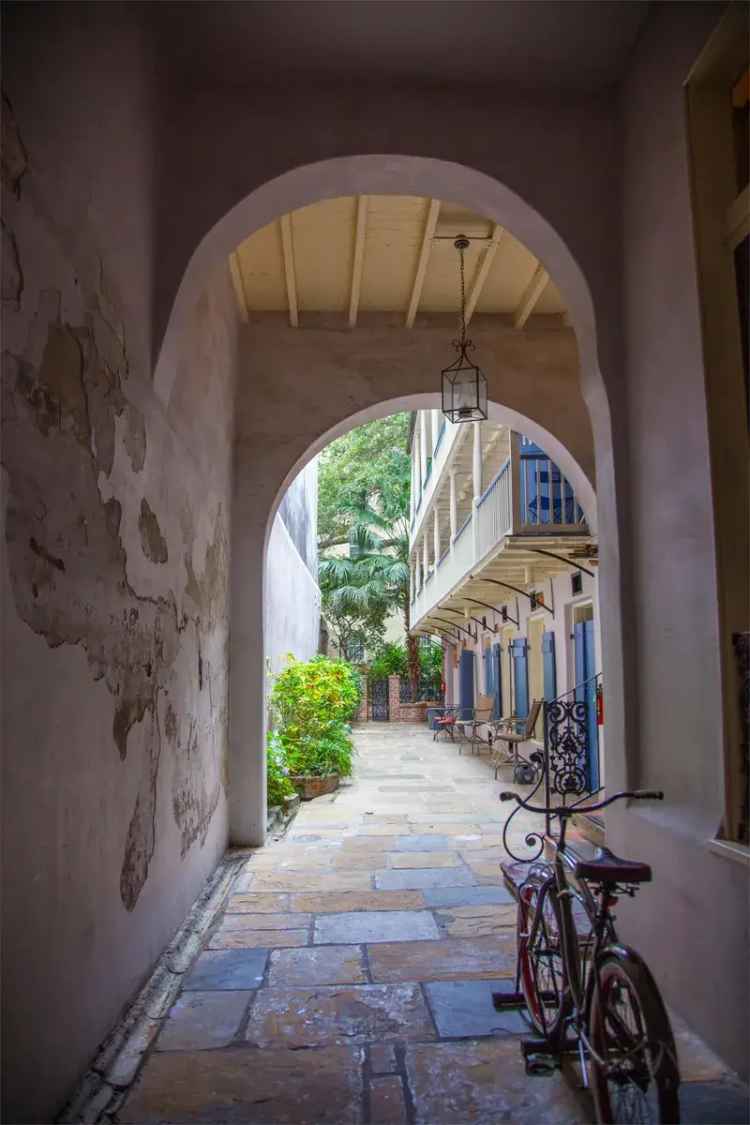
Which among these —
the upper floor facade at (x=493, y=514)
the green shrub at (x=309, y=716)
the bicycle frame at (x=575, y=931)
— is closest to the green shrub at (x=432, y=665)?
the upper floor facade at (x=493, y=514)

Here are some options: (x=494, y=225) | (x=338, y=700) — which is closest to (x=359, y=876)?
(x=338, y=700)

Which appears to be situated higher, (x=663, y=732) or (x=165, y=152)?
(x=165, y=152)

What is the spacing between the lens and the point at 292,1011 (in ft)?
11.4

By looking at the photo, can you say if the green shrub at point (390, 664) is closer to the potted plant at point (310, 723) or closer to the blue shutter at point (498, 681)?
the blue shutter at point (498, 681)

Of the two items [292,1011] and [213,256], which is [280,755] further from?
[213,256]

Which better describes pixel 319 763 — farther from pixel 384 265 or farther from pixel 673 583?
pixel 673 583

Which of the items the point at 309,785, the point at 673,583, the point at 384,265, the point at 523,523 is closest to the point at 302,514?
the point at 309,785

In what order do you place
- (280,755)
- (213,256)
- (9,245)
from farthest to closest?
(280,755) → (213,256) → (9,245)

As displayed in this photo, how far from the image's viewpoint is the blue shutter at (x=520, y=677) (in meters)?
13.0

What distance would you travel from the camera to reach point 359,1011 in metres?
3.46

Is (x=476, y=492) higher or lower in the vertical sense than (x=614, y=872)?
higher

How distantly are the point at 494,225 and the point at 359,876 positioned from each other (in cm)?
468

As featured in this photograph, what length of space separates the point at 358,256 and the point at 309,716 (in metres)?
5.45

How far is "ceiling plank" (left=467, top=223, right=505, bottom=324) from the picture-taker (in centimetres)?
578
